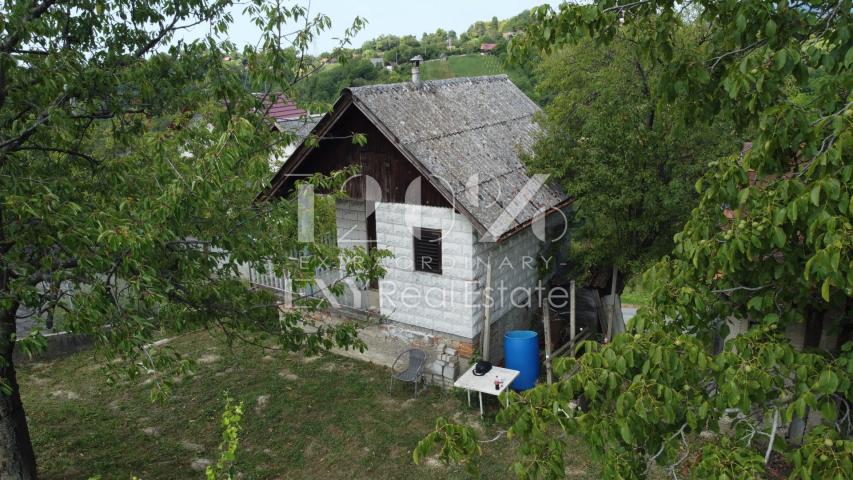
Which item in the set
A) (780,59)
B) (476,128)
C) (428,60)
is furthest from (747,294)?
(428,60)

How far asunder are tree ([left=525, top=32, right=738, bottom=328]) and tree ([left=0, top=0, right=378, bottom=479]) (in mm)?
4623

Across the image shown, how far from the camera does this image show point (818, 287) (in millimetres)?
4531

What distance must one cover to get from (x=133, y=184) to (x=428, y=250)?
216 inches

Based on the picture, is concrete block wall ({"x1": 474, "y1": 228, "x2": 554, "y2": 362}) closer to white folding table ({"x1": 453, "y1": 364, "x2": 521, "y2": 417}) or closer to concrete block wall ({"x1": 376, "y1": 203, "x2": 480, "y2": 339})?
concrete block wall ({"x1": 376, "y1": 203, "x2": 480, "y2": 339})

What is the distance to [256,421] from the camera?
33.4 ft

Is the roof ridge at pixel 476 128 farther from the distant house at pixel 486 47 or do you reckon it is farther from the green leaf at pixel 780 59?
the distant house at pixel 486 47

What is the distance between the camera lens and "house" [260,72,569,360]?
35.0ft

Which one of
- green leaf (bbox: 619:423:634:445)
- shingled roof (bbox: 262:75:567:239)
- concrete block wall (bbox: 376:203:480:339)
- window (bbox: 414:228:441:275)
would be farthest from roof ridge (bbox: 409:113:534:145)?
green leaf (bbox: 619:423:634:445)

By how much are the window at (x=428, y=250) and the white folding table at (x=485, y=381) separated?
202 centimetres

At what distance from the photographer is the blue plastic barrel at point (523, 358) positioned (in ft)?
35.8

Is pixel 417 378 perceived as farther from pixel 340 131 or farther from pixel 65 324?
pixel 65 324

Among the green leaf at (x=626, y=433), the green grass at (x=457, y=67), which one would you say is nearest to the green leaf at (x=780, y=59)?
the green leaf at (x=626, y=433)

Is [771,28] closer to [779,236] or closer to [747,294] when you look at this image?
[779,236]

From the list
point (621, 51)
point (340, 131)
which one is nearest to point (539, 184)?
point (621, 51)
